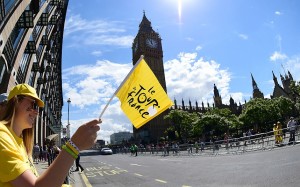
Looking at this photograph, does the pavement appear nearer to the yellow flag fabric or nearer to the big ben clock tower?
the yellow flag fabric

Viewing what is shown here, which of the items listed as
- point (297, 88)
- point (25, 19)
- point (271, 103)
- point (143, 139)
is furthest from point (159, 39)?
point (25, 19)

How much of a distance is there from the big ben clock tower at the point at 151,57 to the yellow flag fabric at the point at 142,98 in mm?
132402

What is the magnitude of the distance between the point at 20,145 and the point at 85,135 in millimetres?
602

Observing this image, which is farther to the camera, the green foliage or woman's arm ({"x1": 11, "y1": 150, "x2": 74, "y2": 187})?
the green foliage

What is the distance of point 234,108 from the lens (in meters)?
166

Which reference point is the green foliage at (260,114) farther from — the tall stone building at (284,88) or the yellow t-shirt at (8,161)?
the yellow t-shirt at (8,161)

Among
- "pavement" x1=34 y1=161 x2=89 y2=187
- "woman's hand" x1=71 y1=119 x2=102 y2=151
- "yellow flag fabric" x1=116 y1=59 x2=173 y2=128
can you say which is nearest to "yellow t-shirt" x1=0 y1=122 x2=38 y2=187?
"woman's hand" x1=71 y1=119 x2=102 y2=151

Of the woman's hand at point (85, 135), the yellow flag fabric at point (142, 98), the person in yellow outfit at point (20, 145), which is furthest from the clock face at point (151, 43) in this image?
the woman's hand at point (85, 135)

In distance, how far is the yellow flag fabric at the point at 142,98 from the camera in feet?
15.0

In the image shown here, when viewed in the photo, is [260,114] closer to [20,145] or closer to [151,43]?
[151,43]

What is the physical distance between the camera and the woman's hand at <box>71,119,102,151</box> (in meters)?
1.89

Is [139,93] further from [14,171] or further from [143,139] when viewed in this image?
[143,139]

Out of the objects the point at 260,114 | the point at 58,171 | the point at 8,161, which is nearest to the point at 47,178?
the point at 58,171

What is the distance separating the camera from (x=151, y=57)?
144 metres
